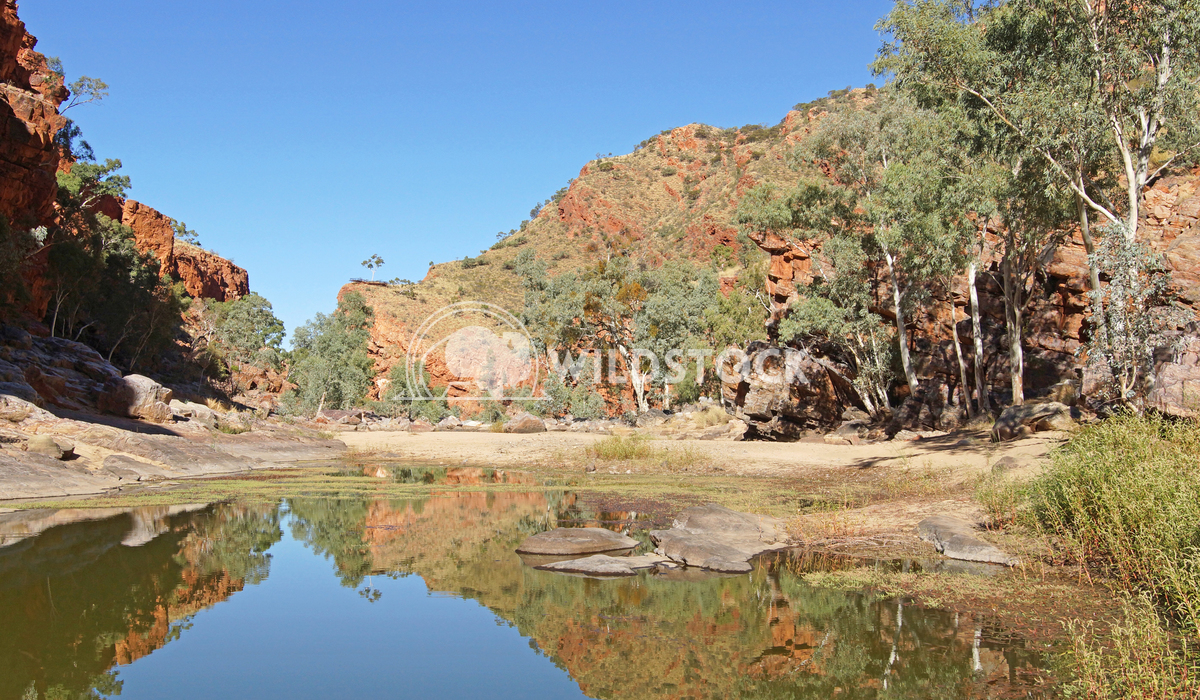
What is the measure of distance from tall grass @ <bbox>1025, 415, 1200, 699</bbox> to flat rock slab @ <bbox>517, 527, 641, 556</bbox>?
5.45m

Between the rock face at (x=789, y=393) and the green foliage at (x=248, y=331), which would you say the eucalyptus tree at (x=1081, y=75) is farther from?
the green foliage at (x=248, y=331)

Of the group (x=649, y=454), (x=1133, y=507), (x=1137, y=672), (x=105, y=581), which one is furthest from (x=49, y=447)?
(x=1133, y=507)

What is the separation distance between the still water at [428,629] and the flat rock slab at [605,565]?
239 mm

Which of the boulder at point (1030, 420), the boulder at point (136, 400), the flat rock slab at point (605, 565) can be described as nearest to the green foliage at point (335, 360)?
the boulder at point (136, 400)

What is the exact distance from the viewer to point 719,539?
33.0 ft

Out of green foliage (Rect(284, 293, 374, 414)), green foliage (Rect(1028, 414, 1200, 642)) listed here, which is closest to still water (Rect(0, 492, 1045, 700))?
green foliage (Rect(1028, 414, 1200, 642))

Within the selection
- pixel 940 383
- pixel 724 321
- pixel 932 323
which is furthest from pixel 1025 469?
pixel 724 321

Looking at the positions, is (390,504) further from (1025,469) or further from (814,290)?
(814,290)

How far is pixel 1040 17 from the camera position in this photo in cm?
1511

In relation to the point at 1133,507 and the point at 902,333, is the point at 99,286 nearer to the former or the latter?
the point at 902,333

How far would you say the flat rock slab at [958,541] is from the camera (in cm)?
902

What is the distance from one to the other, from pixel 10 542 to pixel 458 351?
5938 centimetres

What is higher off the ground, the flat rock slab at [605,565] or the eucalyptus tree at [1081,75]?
the eucalyptus tree at [1081,75]

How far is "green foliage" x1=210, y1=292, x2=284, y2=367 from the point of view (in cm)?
7138
